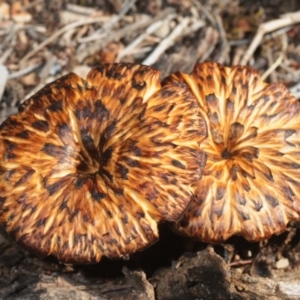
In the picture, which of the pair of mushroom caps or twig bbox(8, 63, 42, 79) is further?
twig bbox(8, 63, 42, 79)

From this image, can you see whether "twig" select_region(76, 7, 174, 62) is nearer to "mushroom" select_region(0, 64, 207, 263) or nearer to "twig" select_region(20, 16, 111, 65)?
"twig" select_region(20, 16, 111, 65)

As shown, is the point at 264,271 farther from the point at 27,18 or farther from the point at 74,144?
the point at 27,18

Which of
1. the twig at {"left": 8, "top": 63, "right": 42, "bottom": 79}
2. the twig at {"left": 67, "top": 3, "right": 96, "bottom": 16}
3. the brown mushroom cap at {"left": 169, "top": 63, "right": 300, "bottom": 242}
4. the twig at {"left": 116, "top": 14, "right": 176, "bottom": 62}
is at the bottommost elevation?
the brown mushroom cap at {"left": 169, "top": 63, "right": 300, "bottom": 242}

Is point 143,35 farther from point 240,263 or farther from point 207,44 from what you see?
point 240,263

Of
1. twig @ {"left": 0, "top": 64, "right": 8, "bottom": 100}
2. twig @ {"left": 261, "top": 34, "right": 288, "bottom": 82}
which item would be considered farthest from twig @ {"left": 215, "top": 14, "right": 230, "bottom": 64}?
twig @ {"left": 0, "top": 64, "right": 8, "bottom": 100}

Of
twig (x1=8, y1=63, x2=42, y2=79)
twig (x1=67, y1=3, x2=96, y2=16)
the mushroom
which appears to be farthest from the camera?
twig (x1=67, y1=3, x2=96, y2=16)

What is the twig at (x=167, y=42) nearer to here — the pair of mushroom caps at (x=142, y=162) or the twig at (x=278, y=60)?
the twig at (x=278, y=60)

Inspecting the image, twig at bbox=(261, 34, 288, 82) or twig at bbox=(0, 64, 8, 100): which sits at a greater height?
twig at bbox=(0, 64, 8, 100)
